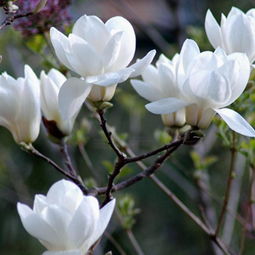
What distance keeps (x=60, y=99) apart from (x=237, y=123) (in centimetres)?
20

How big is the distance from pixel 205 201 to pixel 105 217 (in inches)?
40.5

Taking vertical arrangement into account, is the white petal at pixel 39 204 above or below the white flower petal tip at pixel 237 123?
below

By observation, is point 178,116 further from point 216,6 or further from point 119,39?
point 216,6

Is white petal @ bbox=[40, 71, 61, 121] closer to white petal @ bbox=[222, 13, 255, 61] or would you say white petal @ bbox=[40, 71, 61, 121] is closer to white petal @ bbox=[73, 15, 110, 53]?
white petal @ bbox=[73, 15, 110, 53]

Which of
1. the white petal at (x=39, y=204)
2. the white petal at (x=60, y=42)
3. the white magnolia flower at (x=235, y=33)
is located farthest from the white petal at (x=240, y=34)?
the white petal at (x=39, y=204)

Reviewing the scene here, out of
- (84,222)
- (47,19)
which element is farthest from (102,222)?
(47,19)

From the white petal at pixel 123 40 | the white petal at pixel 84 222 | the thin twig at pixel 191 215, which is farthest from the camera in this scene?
the thin twig at pixel 191 215

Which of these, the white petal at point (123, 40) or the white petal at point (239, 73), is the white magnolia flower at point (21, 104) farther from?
the white petal at point (239, 73)

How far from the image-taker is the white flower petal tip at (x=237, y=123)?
664mm

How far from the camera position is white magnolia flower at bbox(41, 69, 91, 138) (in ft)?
2.21

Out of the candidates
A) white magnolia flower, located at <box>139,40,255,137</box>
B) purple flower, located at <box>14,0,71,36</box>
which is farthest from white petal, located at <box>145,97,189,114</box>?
purple flower, located at <box>14,0,71,36</box>

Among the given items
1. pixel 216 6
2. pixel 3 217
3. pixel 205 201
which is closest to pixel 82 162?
pixel 3 217

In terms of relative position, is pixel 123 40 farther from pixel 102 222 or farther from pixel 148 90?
pixel 102 222

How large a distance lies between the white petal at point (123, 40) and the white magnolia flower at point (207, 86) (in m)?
0.06
